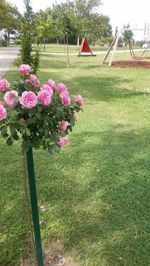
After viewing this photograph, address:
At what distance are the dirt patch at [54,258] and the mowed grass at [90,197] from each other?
0.16 ft

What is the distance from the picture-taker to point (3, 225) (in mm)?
3312

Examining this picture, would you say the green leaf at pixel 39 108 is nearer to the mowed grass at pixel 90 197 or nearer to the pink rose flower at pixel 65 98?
the pink rose flower at pixel 65 98

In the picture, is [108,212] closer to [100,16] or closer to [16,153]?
[16,153]

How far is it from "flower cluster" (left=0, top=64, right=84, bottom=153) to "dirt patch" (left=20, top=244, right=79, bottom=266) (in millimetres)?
1127

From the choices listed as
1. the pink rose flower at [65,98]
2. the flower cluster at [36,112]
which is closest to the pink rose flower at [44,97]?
the flower cluster at [36,112]

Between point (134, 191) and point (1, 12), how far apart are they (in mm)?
41918

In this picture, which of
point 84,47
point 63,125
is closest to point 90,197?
point 63,125

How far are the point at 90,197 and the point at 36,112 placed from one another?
6.53ft

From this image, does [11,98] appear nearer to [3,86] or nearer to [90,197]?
[3,86]

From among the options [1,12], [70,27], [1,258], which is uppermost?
[1,12]

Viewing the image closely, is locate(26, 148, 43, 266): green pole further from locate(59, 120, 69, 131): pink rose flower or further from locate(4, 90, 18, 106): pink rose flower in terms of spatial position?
locate(4, 90, 18, 106): pink rose flower

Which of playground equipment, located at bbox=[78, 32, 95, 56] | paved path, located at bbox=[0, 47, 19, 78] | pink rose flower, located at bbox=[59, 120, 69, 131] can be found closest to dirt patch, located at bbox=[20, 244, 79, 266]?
pink rose flower, located at bbox=[59, 120, 69, 131]

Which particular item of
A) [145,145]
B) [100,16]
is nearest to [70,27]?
[145,145]

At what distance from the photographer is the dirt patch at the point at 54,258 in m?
2.83
